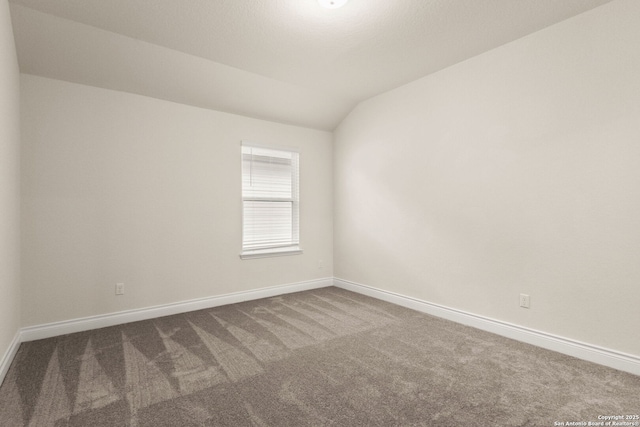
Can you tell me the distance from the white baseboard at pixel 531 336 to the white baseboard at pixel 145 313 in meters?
1.48

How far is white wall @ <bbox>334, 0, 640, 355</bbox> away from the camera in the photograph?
2.27m

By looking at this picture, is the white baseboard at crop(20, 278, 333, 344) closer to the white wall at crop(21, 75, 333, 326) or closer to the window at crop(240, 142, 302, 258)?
the white wall at crop(21, 75, 333, 326)

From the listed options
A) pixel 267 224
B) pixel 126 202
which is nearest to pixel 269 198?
pixel 267 224

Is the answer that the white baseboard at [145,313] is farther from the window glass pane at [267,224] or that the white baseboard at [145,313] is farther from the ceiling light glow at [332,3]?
the ceiling light glow at [332,3]

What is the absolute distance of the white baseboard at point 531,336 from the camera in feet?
7.38

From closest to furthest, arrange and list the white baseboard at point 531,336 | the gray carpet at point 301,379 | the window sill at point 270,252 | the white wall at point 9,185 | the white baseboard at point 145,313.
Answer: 1. the gray carpet at point 301,379
2. the white wall at point 9,185
3. the white baseboard at point 531,336
4. the white baseboard at point 145,313
5. the window sill at point 270,252

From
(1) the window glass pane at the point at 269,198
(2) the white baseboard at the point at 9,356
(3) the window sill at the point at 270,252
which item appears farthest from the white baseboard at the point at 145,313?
(1) the window glass pane at the point at 269,198

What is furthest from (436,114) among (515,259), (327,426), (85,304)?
(85,304)

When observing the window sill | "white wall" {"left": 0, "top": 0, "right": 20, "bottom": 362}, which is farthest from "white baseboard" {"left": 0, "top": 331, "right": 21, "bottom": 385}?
the window sill

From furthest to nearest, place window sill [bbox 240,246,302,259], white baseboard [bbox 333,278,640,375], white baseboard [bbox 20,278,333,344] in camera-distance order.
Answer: window sill [bbox 240,246,302,259] → white baseboard [bbox 20,278,333,344] → white baseboard [bbox 333,278,640,375]

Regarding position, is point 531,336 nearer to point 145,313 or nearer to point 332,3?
point 332,3

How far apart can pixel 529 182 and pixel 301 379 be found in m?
2.46

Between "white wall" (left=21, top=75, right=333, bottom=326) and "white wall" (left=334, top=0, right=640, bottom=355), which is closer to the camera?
"white wall" (left=334, top=0, right=640, bottom=355)

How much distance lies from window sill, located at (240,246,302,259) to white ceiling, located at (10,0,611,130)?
191cm
